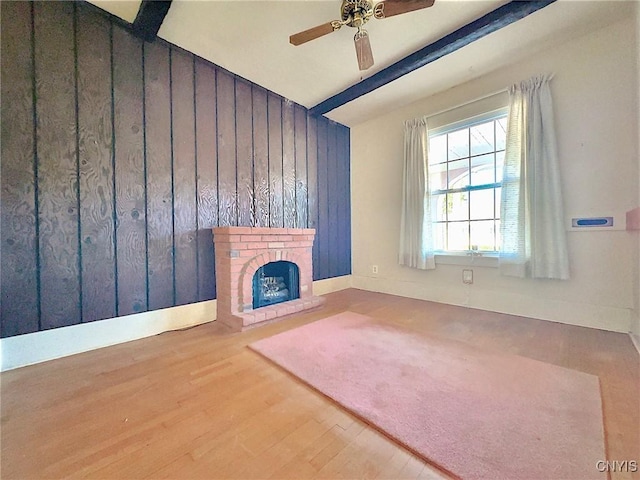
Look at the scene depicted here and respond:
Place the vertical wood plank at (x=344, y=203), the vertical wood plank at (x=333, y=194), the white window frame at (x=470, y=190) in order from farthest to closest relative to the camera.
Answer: the vertical wood plank at (x=344, y=203) → the vertical wood plank at (x=333, y=194) → the white window frame at (x=470, y=190)

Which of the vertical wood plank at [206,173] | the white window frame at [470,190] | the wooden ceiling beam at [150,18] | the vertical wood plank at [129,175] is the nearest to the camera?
the wooden ceiling beam at [150,18]

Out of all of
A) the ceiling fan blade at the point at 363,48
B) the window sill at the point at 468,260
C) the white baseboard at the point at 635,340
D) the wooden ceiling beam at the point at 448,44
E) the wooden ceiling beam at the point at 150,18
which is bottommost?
the white baseboard at the point at 635,340

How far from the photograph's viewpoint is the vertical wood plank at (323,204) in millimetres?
3629

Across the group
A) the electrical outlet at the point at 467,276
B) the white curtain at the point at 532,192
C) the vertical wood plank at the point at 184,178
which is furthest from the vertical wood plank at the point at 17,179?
the white curtain at the point at 532,192

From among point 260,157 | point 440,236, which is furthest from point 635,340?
point 260,157

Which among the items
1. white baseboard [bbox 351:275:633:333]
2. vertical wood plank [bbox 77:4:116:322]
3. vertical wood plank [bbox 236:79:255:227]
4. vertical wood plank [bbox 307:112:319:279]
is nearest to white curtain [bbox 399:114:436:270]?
white baseboard [bbox 351:275:633:333]

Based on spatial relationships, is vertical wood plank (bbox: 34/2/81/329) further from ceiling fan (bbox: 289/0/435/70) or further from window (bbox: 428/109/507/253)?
window (bbox: 428/109/507/253)

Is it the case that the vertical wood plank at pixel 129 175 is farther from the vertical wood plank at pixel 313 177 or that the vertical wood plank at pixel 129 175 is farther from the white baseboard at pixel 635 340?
the white baseboard at pixel 635 340

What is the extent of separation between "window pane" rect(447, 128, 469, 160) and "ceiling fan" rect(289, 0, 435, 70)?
164 cm

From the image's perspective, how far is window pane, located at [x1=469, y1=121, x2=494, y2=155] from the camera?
9.18ft

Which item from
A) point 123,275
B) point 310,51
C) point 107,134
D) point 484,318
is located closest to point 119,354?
point 123,275

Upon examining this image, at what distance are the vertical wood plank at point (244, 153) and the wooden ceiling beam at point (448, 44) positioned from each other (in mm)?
1127

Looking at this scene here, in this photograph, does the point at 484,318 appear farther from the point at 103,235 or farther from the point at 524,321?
the point at 103,235

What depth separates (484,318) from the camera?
2484 mm
